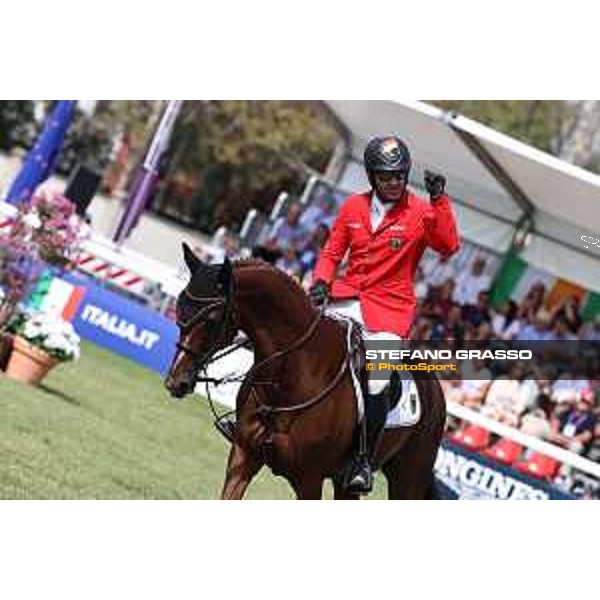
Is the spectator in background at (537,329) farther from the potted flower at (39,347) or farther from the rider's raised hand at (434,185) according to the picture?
the rider's raised hand at (434,185)

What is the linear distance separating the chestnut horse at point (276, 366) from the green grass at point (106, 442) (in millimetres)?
1121

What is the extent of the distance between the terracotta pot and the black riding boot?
352 centimetres

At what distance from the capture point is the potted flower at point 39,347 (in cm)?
961

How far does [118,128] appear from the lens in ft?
82.8

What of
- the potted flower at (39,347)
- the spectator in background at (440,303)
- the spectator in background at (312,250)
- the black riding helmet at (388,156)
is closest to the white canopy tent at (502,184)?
the spectator in background at (440,303)

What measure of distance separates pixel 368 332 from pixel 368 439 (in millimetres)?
536

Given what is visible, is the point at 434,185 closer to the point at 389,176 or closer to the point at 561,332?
the point at 389,176

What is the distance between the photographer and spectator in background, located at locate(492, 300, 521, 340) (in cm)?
1041

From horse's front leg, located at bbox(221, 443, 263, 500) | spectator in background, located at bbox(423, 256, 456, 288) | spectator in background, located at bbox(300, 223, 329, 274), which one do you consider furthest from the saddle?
spectator in background, located at bbox(300, 223, 329, 274)

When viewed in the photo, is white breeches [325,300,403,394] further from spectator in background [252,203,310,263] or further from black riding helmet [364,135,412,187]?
spectator in background [252,203,310,263]

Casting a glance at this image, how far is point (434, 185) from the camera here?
6102 mm
